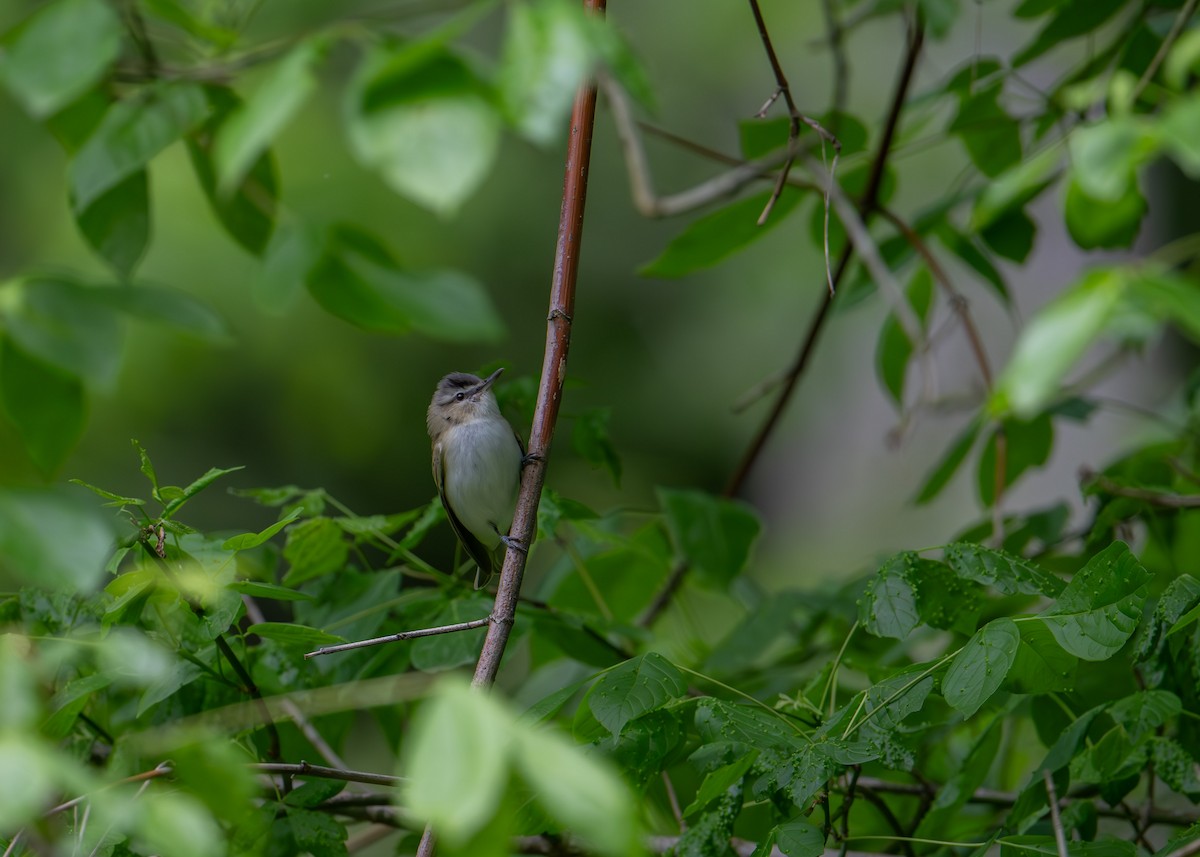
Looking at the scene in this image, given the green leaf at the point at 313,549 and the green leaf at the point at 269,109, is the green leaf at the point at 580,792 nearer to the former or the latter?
the green leaf at the point at 269,109

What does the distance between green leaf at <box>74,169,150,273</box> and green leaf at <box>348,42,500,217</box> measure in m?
0.48

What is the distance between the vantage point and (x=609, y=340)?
345 inches

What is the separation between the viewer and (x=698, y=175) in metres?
8.62

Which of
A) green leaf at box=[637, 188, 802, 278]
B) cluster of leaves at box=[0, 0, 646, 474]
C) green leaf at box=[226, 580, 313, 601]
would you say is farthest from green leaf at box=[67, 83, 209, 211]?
green leaf at box=[637, 188, 802, 278]

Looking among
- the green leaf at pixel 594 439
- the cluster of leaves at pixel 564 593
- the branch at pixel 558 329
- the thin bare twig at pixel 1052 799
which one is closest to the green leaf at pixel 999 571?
the cluster of leaves at pixel 564 593

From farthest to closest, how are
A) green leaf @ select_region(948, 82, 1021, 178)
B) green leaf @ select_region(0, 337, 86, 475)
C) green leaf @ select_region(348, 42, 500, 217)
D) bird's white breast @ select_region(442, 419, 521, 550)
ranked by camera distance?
bird's white breast @ select_region(442, 419, 521, 550) < green leaf @ select_region(948, 82, 1021, 178) < green leaf @ select_region(0, 337, 86, 475) < green leaf @ select_region(348, 42, 500, 217)

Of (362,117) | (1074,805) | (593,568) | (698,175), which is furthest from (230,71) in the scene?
(698,175)

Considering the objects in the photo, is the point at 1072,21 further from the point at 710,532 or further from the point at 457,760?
the point at 457,760

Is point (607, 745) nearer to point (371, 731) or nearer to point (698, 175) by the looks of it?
point (371, 731)

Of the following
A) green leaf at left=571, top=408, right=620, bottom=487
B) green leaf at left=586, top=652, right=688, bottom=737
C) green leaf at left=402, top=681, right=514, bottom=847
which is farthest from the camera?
green leaf at left=571, top=408, right=620, bottom=487

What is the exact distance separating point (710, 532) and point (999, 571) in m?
1.08

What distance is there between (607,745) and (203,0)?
1.21m

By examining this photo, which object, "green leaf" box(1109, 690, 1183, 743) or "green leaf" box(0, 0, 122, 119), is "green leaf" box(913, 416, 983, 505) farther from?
"green leaf" box(0, 0, 122, 119)

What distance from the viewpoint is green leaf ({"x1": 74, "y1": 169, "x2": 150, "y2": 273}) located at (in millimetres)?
1337
